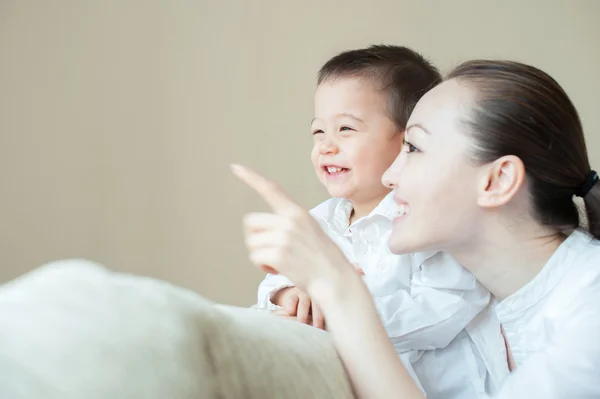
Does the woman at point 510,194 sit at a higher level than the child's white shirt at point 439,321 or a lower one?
higher

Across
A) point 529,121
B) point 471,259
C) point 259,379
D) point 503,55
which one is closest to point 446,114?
point 529,121

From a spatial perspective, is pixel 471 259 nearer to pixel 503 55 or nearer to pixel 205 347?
pixel 205 347

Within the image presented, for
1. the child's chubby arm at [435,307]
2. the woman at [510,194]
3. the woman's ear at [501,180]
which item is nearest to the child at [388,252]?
the child's chubby arm at [435,307]

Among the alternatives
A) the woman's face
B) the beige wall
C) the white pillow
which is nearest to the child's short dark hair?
the woman's face

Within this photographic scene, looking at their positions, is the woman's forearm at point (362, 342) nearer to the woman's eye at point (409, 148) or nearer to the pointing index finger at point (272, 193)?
the pointing index finger at point (272, 193)

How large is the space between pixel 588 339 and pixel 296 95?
1931mm

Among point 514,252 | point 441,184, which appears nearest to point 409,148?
point 441,184

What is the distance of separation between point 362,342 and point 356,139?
0.74 m

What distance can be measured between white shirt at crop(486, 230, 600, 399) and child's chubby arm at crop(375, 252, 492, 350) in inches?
4.0

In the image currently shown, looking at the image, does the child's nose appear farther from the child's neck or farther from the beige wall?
the beige wall

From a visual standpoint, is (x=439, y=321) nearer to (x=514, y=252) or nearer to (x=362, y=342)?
(x=514, y=252)

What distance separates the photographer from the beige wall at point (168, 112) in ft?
8.53

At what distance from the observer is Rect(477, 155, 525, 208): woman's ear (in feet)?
3.28

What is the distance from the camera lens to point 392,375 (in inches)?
29.6
